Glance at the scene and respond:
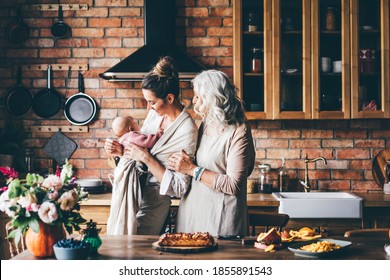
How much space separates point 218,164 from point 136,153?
459 mm

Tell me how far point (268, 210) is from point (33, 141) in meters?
1.98

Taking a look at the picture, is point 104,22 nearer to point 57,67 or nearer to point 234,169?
point 57,67

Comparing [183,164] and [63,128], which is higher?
[63,128]

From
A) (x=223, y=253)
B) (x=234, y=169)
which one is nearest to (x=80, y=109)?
(x=234, y=169)

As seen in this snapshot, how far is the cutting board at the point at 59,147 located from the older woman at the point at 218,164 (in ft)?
6.04

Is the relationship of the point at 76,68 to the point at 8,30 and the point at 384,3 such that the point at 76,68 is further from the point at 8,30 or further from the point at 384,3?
the point at 384,3

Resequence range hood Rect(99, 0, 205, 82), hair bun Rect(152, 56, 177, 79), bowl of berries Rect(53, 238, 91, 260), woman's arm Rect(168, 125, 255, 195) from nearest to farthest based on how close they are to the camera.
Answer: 1. bowl of berries Rect(53, 238, 91, 260)
2. woman's arm Rect(168, 125, 255, 195)
3. hair bun Rect(152, 56, 177, 79)
4. range hood Rect(99, 0, 205, 82)

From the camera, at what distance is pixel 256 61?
13.5 feet

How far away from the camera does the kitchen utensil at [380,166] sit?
14.1 ft

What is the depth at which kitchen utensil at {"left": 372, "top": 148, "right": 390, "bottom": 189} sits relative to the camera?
14.1ft

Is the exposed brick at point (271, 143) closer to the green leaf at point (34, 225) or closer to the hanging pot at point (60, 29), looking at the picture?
the hanging pot at point (60, 29)

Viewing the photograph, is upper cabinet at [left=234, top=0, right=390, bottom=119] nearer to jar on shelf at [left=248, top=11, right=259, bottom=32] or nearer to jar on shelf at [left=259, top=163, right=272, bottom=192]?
jar on shelf at [left=248, top=11, right=259, bottom=32]

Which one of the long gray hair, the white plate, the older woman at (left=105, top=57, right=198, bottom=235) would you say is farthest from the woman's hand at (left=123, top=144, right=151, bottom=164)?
the white plate

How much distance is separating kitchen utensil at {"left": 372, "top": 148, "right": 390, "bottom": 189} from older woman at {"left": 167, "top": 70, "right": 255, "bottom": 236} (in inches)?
74.4
